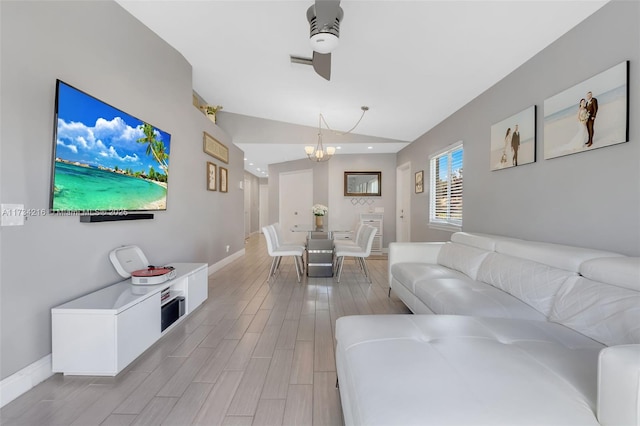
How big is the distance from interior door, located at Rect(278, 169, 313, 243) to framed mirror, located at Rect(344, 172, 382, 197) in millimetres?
1077

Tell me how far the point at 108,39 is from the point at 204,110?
232cm

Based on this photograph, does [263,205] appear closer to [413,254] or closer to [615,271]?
[413,254]

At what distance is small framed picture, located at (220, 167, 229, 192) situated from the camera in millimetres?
4820

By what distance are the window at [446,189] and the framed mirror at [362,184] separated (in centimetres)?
203

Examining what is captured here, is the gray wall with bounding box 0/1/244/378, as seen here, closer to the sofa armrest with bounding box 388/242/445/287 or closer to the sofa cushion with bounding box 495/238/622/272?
the sofa armrest with bounding box 388/242/445/287

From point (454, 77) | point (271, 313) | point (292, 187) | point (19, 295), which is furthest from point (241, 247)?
point (454, 77)

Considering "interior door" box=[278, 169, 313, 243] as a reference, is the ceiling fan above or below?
above

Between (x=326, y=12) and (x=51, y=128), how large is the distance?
1.87 m

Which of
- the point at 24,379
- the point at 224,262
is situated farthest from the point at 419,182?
the point at 24,379

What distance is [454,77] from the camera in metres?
3.07

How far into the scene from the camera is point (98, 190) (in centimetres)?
208

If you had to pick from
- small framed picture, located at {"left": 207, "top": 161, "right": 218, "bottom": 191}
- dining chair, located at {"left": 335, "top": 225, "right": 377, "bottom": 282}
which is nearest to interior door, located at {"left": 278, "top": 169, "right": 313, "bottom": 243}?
small framed picture, located at {"left": 207, "top": 161, "right": 218, "bottom": 191}

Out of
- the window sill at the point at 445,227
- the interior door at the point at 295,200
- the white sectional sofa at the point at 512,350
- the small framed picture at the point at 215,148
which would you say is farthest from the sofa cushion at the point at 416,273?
the interior door at the point at 295,200

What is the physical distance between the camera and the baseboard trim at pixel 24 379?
4.99ft
